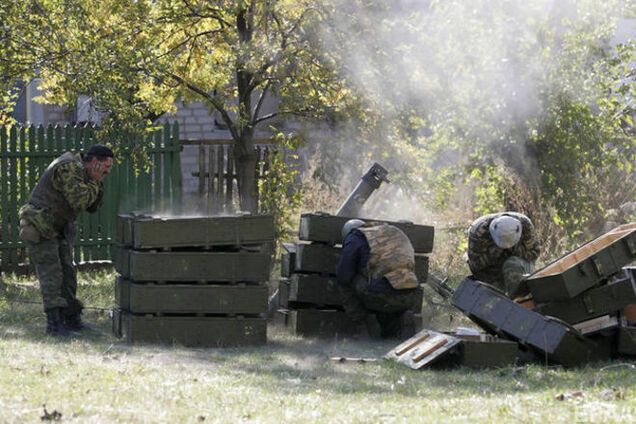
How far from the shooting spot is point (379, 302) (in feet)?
39.0

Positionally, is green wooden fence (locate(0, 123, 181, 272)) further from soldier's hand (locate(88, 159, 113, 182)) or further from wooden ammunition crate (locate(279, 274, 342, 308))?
wooden ammunition crate (locate(279, 274, 342, 308))

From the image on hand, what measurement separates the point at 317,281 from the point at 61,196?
2644 mm

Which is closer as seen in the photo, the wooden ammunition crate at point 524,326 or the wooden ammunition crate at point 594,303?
the wooden ammunition crate at point 524,326

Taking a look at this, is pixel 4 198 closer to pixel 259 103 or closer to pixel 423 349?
pixel 259 103

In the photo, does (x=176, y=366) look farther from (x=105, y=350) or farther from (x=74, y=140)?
(x=74, y=140)

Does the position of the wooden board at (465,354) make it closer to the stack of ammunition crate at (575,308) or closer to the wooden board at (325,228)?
the stack of ammunition crate at (575,308)

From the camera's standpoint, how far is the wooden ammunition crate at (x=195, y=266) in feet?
36.9

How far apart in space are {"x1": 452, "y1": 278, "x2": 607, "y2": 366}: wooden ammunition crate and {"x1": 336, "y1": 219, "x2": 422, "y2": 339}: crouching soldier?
3.98 ft

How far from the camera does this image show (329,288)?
485 inches

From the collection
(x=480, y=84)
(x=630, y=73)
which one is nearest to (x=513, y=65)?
(x=480, y=84)

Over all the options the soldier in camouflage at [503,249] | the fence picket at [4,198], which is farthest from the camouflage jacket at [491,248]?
the fence picket at [4,198]

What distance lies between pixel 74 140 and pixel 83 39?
3575 millimetres

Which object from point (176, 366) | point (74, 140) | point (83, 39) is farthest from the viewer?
point (74, 140)

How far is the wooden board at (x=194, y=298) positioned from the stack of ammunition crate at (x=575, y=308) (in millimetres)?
1990
